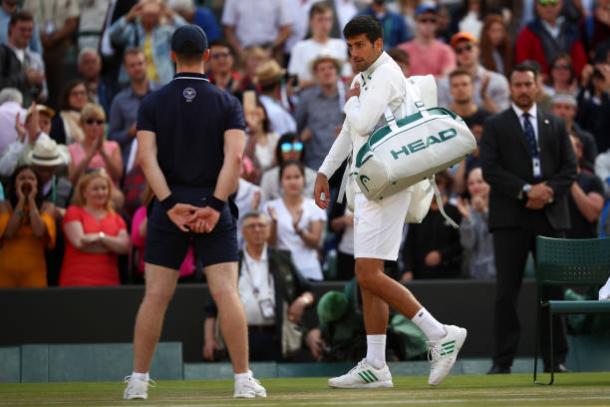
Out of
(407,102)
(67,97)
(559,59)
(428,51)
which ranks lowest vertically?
(407,102)

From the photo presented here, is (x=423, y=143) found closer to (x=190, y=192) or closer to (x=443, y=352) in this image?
(x=443, y=352)

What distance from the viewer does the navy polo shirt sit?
8.78m

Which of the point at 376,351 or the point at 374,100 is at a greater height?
the point at 374,100

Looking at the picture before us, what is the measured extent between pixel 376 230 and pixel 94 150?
618cm

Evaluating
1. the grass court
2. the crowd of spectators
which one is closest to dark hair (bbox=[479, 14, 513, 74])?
the crowd of spectators

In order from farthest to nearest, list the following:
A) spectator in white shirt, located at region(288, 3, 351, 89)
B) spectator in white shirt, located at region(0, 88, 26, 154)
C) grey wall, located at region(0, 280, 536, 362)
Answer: spectator in white shirt, located at region(288, 3, 351, 89)
spectator in white shirt, located at region(0, 88, 26, 154)
grey wall, located at region(0, 280, 536, 362)

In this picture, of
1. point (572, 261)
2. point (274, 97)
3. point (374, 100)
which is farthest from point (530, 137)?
point (274, 97)

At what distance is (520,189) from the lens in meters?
12.2

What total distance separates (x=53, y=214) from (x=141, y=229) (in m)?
0.88

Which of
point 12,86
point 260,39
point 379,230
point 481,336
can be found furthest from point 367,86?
point 260,39

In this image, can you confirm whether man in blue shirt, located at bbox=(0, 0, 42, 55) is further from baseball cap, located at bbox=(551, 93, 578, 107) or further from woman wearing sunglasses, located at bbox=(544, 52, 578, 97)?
woman wearing sunglasses, located at bbox=(544, 52, 578, 97)

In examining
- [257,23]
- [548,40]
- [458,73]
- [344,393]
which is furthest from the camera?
[257,23]

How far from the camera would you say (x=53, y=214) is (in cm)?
1417

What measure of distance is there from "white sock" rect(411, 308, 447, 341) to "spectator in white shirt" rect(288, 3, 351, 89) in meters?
8.55
